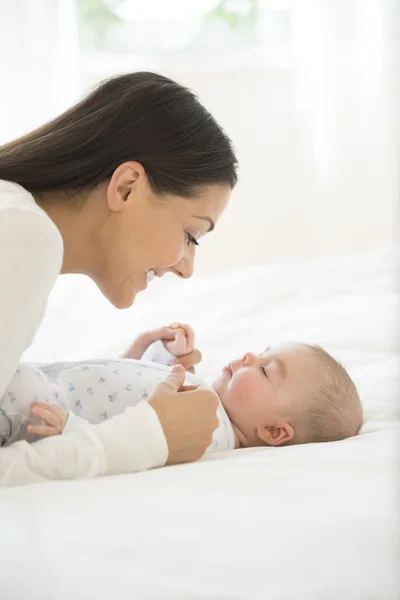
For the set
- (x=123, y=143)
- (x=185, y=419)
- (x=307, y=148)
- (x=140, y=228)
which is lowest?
(x=307, y=148)

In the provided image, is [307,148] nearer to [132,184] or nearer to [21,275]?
[132,184]

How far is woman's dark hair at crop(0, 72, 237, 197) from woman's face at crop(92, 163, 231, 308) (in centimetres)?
2

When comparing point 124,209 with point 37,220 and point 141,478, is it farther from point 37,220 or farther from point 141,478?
point 141,478

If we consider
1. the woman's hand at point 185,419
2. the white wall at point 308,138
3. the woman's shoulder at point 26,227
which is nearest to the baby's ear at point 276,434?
the woman's hand at point 185,419

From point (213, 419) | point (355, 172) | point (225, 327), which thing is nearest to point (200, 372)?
point (225, 327)

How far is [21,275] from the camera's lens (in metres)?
1.04

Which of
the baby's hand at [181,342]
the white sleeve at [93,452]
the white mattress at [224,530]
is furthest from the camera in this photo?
the baby's hand at [181,342]

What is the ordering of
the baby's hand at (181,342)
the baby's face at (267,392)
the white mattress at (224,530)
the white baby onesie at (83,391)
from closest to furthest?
the white mattress at (224,530) < the white baby onesie at (83,391) < the baby's face at (267,392) < the baby's hand at (181,342)

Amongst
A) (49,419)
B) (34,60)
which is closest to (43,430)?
(49,419)

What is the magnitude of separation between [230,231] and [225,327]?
1.96 m

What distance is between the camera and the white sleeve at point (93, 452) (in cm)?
101

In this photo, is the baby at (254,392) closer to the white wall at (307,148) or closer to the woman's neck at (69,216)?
the woman's neck at (69,216)

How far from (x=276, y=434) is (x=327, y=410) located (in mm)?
103

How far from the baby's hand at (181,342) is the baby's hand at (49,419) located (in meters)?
0.48
